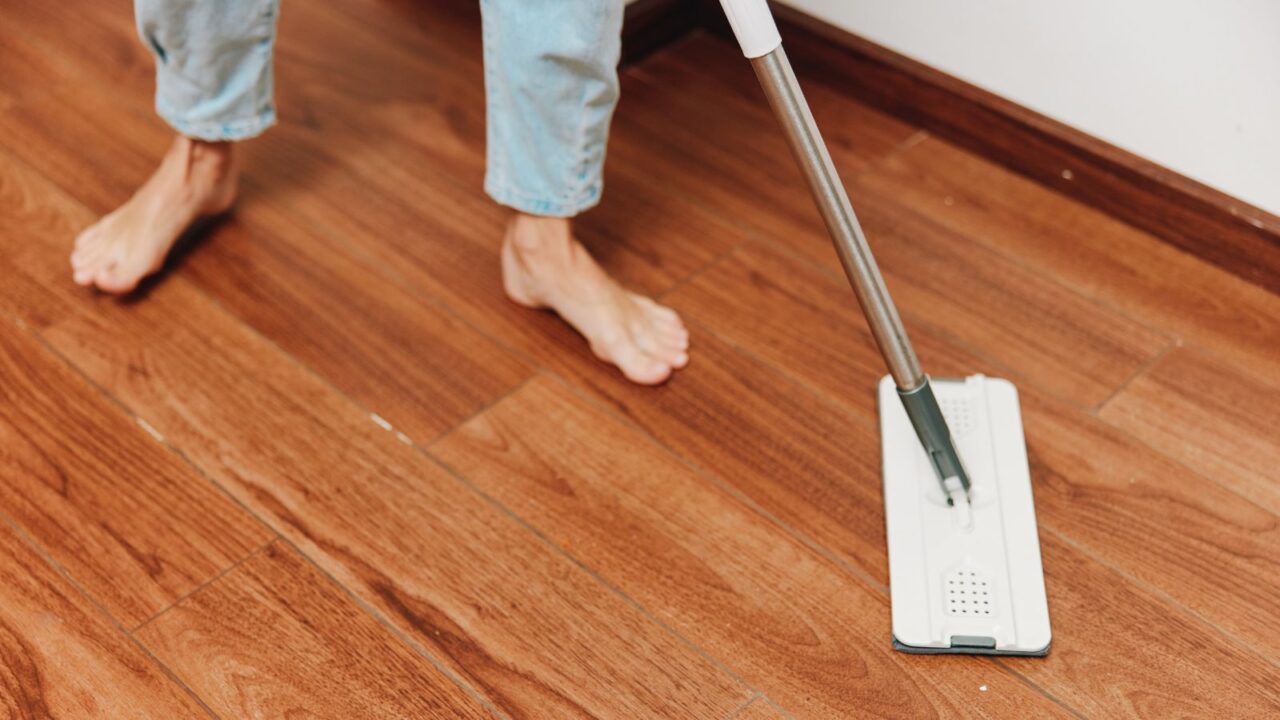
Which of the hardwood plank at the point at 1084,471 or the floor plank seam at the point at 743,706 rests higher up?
the floor plank seam at the point at 743,706

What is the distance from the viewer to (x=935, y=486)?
1.03m

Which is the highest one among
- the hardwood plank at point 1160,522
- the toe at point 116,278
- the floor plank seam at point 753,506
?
the toe at point 116,278

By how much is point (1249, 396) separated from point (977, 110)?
430 millimetres

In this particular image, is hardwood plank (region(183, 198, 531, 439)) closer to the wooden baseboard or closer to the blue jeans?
the blue jeans

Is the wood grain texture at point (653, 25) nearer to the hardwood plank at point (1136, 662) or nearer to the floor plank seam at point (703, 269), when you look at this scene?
the floor plank seam at point (703, 269)

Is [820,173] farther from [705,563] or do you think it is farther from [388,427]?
[388,427]

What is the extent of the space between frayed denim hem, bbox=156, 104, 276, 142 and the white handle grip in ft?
1.84

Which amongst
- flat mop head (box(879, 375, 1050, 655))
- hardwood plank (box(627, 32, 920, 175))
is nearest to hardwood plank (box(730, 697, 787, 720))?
flat mop head (box(879, 375, 1050, 655))

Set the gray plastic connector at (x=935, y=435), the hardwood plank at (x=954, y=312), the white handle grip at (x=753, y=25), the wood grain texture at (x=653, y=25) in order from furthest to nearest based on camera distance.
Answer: the wood grain texture at (x=653, y=25) < the hardwood plank at (x=954, y=312) < the gray plastic connector at (x=935, y=435) < the white handle grip at (x=753, y=25)

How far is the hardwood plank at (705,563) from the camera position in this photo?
0.91m

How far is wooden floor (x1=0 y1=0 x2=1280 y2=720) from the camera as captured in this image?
3.01 ft

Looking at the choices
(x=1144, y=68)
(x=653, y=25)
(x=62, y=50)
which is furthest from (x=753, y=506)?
(x=62, y=50)

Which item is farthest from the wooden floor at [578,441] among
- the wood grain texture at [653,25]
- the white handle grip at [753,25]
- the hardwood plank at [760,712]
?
the white handle grip at [753,25]

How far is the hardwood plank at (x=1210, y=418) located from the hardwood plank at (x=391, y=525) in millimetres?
442
